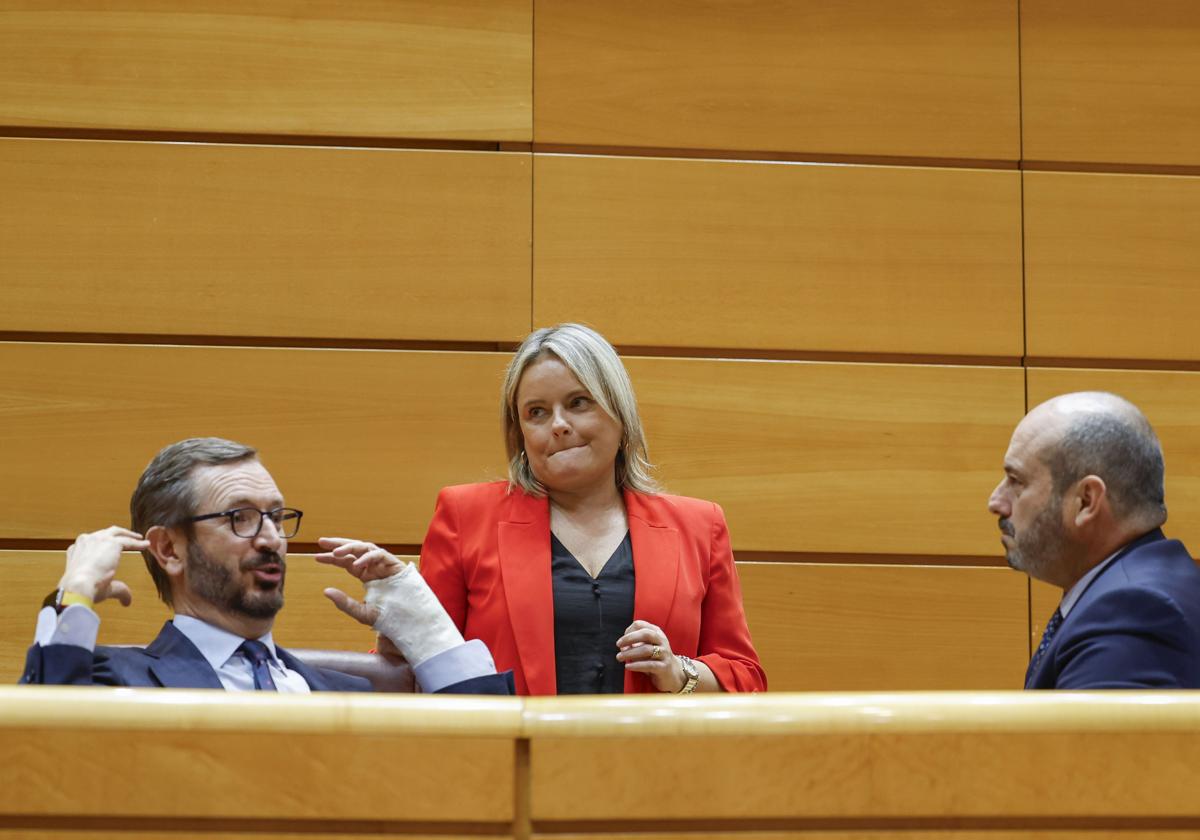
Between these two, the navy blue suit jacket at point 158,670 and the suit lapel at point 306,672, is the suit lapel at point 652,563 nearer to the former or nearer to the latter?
the navy blue suit jacket at point 158,670

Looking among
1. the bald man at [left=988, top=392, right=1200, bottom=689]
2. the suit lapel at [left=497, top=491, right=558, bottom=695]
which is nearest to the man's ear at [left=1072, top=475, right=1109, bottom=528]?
the bald man at [left=988, top=392, right=1200, bottom=689]

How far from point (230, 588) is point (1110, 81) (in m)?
2.62

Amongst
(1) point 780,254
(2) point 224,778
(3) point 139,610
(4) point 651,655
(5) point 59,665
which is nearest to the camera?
(2) point 224,778

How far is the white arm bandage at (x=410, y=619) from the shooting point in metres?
2.07

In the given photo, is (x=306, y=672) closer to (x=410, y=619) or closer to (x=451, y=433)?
(x=410, y=619)

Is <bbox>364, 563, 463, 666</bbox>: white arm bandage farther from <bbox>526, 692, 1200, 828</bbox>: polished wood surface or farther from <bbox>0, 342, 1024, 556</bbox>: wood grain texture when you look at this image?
<bbox>0, 342, 1024, 556</bbox>: wood grain texture

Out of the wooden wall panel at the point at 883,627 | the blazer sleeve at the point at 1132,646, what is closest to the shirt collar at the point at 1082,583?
the blazer sleeve at the point at 1132,646

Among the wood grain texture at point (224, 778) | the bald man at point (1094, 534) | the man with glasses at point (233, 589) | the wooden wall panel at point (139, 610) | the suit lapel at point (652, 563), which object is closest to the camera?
the wood grain texture at point (224, 778)

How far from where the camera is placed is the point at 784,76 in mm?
3332

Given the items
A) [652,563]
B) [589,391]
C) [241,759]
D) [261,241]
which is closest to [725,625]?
[652,563]

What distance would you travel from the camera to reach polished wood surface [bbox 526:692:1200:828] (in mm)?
1116

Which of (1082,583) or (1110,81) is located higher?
(1110,81)

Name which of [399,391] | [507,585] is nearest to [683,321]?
[399,391]

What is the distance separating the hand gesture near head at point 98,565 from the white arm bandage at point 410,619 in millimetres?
371
